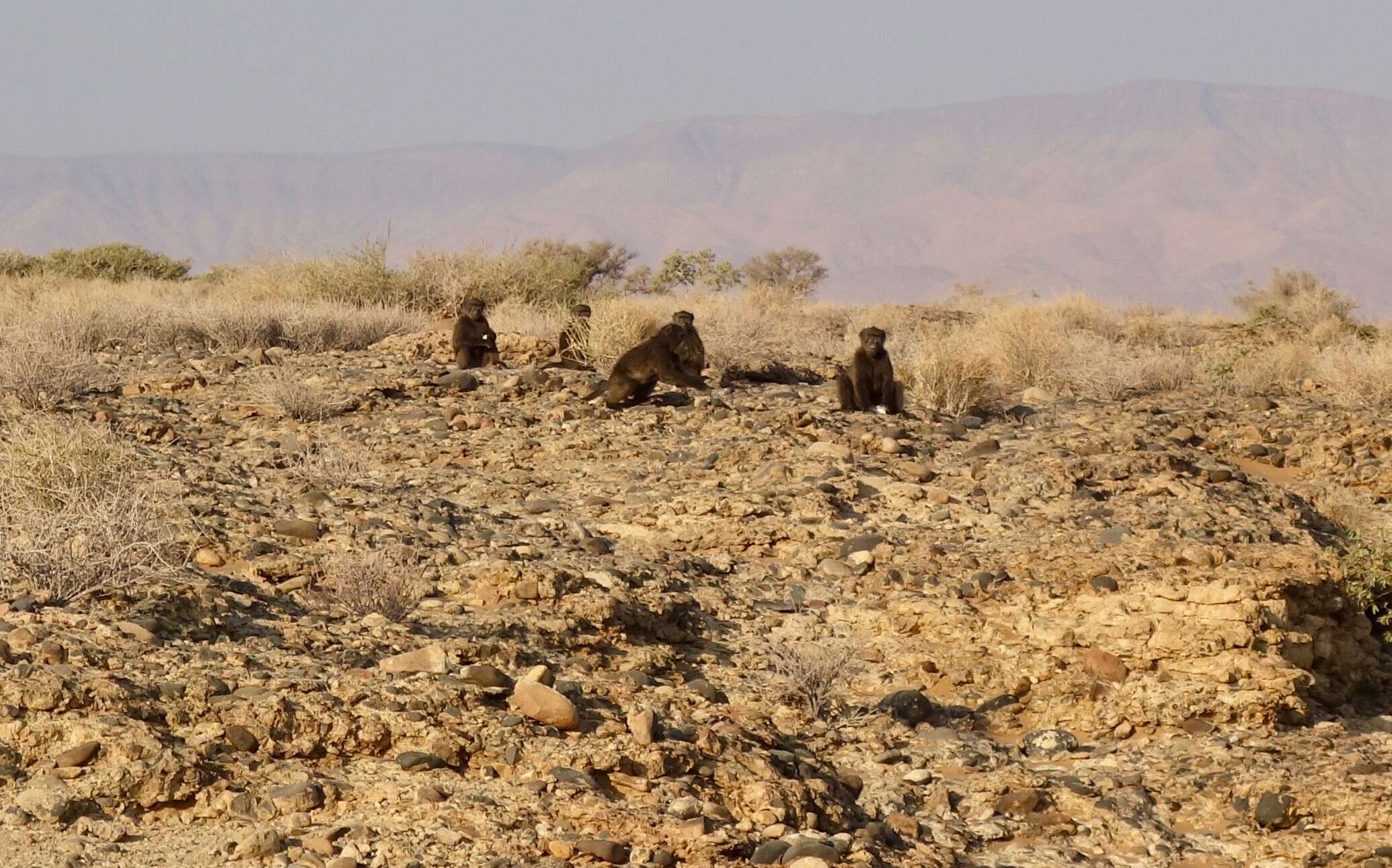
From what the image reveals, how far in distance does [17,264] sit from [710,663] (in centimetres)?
2713

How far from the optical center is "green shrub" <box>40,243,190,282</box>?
1169 inches

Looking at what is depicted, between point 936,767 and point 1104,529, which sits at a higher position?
point 1104,529

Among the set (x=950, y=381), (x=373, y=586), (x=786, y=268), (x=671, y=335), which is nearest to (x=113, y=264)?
(x=786, y=268)

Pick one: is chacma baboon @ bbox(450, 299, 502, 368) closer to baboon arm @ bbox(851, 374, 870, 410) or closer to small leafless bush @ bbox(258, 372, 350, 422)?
small leafless bush @ bbox(258, 372, 350, 422)

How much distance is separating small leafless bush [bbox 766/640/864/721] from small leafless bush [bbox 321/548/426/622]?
167 centimetres

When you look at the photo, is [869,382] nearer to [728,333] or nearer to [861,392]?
[861,392]

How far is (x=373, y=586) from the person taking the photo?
6746 mm

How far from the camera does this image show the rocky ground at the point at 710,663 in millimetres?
4961

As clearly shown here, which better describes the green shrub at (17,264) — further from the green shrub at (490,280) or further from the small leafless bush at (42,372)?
the small leafless bush at (42,372)

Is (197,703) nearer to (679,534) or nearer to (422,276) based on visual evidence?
(679,534)

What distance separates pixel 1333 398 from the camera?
1552 cm

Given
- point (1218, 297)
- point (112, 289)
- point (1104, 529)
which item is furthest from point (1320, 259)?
point (1104, 529)

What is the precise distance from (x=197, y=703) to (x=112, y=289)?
2082 cm

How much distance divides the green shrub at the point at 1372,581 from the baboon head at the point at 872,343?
457 centimetres
